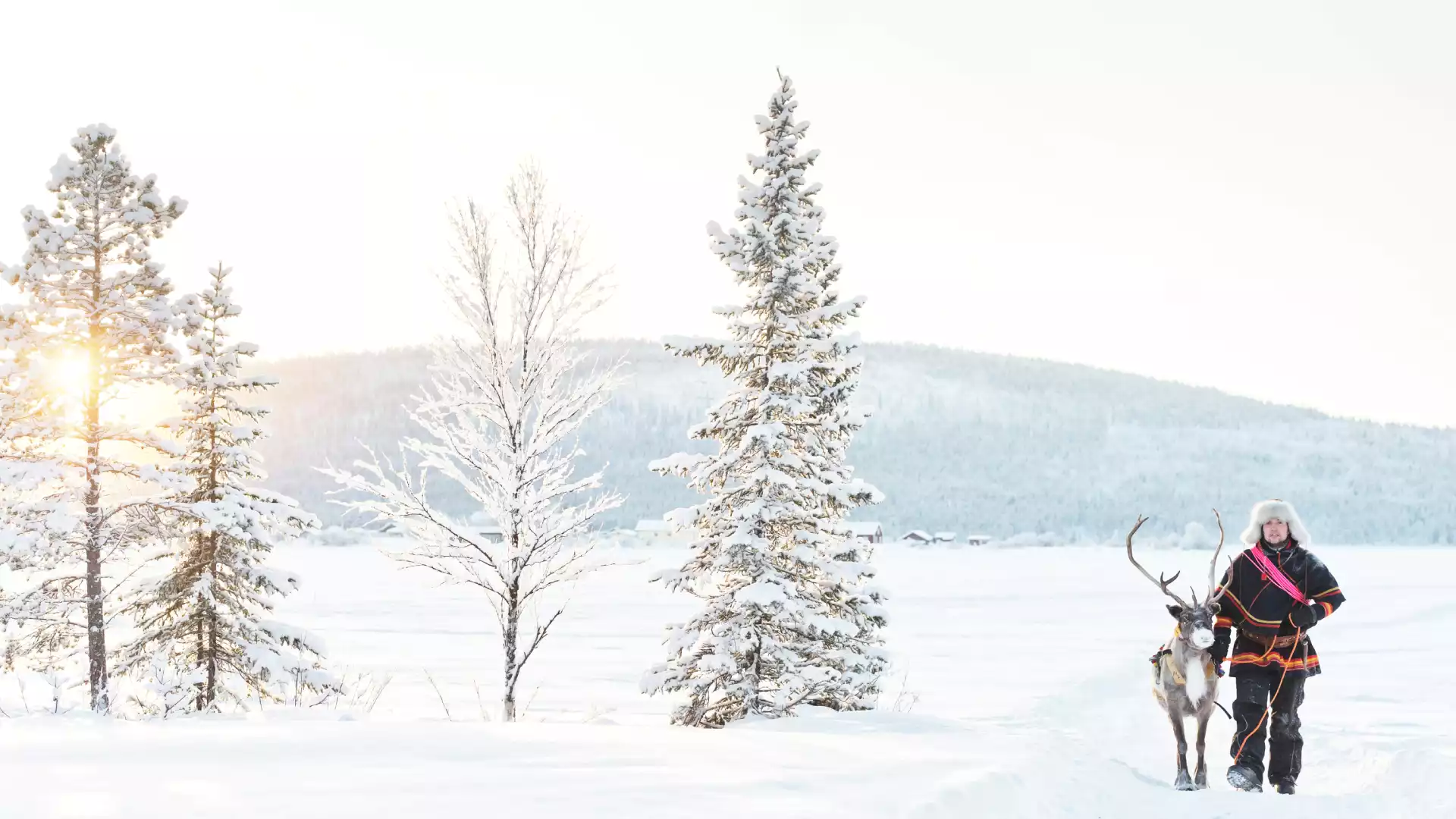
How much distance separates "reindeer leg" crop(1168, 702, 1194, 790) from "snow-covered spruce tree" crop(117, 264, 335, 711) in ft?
41.2

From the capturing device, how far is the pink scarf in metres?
8.47

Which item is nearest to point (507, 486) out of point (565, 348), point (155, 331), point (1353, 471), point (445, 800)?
point (565, 348)

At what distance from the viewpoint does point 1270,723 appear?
857cm

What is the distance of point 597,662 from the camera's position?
25719mm

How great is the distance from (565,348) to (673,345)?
5.84ft

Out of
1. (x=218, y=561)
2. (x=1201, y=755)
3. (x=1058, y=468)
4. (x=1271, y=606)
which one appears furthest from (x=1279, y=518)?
(x=1058, y=468)

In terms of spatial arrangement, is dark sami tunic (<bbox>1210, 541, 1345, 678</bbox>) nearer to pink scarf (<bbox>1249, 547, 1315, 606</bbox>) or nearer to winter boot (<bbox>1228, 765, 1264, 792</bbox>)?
pink scarf (<bbox>1249, 547, 1315, 606</bbox>)

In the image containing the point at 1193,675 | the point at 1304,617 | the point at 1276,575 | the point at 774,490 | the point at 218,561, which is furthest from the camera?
the point at 218,561

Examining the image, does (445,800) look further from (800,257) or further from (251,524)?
(251,524)

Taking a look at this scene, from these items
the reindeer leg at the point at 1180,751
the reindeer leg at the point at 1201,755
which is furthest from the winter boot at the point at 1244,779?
the reindeer leg at the point at 1180,751

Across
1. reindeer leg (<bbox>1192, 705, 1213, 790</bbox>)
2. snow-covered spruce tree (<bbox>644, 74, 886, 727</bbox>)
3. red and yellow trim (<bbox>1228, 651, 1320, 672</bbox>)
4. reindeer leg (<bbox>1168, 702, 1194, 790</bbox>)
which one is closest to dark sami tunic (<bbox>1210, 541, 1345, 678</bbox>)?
red and yellow trim (<bbox>1228, 651, 1320, 672</bbox>)

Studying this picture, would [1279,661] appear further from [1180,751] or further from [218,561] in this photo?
[218,561]

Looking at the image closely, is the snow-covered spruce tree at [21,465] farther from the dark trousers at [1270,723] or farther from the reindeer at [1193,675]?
the dark trousers at [1270,723]

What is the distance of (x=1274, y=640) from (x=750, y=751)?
438cm
